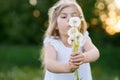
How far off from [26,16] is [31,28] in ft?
2.86

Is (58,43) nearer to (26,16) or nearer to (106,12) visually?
(106,12)

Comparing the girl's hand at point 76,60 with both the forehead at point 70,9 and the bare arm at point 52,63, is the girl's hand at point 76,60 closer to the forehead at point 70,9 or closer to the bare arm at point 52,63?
the bare arm at point 52,63

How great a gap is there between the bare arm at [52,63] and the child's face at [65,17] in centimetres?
16

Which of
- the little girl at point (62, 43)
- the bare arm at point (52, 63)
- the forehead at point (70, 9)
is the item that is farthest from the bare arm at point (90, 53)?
the forehead at point (70, 9)

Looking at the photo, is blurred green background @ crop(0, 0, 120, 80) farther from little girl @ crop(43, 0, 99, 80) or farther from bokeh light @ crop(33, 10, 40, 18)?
little girl @ crop(43, 0, 99, 80)

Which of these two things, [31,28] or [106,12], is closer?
[106,12]

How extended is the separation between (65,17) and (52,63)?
1.44ft

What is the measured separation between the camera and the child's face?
4.75 m

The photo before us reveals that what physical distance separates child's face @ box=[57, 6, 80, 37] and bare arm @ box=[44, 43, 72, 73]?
16 cm

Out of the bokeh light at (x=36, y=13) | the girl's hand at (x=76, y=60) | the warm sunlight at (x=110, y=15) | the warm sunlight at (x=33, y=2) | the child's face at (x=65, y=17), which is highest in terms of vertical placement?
the bokeh light at (x=36, y=13)

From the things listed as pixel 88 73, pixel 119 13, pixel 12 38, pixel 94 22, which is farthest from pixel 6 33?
pixel 88 73

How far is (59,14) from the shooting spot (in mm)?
4953

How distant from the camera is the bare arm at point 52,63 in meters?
4.35

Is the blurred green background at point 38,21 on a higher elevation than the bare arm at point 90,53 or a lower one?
higher
